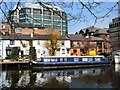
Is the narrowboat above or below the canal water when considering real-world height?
above

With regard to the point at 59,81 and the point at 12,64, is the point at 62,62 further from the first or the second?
the point at 59,81

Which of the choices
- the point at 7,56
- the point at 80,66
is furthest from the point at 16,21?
the point at 7,56

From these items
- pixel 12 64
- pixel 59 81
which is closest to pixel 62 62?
pixel 12 64

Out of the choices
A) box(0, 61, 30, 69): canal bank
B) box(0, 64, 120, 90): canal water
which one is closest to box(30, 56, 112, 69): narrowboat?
box(0, 61, 30, 69): canal bank

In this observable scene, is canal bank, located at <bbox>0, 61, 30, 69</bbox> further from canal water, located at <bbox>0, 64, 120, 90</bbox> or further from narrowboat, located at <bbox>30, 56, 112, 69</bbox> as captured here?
canal water, located at <bbox>0, 64, 120, 90</bbox>

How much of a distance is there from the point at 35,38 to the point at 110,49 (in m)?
17.9

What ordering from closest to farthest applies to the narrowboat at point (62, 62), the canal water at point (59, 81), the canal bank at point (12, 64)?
the canal water at point (59, 81)
the narrowboat at point (62, 62)
the canal bank at point (12, 64)

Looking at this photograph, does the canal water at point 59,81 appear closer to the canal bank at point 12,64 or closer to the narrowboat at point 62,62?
the narrowboat at point 62,62

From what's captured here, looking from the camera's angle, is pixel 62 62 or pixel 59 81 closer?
pixel 59 81

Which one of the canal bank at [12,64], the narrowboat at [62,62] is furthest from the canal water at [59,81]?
the canal bank at [12,64]

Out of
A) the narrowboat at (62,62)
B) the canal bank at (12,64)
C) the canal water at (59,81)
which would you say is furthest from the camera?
the canal bank at (12,64)

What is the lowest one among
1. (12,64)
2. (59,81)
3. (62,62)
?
(59,81)

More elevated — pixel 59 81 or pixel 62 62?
pixel 62 62

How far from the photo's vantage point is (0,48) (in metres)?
39.3
